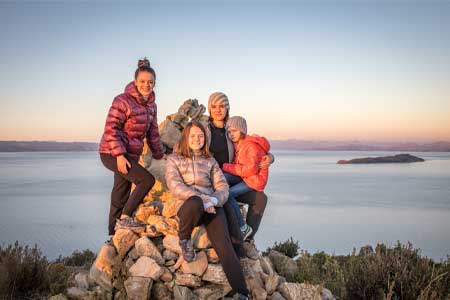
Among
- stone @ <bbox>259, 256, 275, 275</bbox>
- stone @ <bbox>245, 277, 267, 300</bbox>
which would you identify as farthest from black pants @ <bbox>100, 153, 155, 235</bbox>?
stone @ <bbox>259, 256, 275, 275</bbox>

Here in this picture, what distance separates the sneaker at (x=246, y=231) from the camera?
17.2ft

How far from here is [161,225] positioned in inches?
201

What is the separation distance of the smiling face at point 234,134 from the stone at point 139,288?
7.41 feet

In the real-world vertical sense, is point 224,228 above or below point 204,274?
above

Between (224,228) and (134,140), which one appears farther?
(134,140)

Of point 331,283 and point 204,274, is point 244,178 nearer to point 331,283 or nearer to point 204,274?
point 204,274

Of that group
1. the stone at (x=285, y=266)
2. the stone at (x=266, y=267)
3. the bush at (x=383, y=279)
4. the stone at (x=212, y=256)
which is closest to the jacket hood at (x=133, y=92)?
the stone at (x=212, y=256)

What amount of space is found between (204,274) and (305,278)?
1.92 metres

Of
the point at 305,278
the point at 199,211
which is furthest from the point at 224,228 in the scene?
the point at 305,278

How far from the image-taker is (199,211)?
4.45 metres

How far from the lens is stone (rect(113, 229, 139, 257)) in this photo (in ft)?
16.6

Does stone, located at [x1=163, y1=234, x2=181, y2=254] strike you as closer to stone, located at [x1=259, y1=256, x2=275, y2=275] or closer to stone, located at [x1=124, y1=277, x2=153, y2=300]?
stone, located at [x1=124, y1=277, x2=153, y2=300]

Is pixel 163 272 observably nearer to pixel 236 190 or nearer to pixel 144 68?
pixel 236 190

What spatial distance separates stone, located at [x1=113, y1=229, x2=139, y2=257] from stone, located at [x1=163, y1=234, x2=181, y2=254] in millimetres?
435
